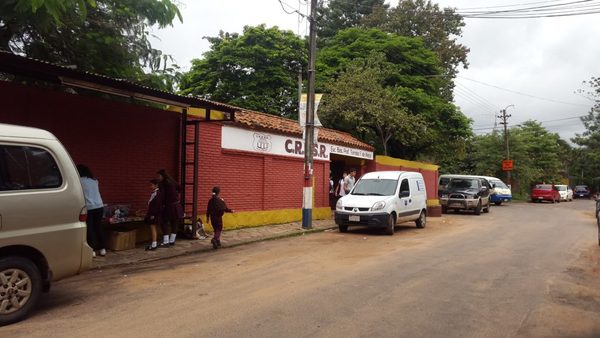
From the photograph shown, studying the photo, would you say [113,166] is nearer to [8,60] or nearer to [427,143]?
[8,60]

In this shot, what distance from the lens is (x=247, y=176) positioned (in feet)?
48.3

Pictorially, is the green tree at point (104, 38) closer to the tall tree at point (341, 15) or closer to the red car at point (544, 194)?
the tall tree at point (341, 15)

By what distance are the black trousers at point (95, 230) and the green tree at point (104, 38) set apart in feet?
12.4

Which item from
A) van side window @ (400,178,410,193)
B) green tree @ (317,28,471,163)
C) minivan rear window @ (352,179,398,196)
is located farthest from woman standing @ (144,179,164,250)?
green tree @ (317,28,471,163)

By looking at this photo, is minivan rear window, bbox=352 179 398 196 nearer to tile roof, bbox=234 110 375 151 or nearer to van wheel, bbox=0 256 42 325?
tile roof, bbox=234 110 375 151

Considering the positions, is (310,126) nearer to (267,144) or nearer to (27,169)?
(267,144)

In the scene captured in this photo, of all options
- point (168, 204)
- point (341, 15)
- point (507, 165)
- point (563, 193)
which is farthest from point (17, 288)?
point (563, 193)

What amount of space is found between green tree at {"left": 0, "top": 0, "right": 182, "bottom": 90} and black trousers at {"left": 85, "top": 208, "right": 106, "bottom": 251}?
3774 mm

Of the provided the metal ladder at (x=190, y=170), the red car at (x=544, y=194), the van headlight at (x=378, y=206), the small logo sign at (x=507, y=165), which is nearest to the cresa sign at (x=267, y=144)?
the metal ladder at (x=190, y=170)

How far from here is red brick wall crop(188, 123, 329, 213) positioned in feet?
43.3

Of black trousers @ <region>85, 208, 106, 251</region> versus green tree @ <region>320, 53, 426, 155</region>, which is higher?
green tree @ <region>320, 53, 426, 155</region>

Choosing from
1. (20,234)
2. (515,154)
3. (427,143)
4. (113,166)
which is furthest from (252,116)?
(515,154)

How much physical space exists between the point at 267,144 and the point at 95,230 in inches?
279

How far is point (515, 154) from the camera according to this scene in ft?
151
